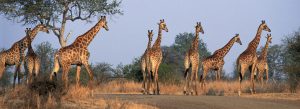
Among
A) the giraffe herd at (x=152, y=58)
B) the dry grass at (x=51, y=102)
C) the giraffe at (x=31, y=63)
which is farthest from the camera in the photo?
the giraffe at (x=31, y=63)

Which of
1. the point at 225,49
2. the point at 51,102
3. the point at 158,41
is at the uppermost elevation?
the point at 158,41

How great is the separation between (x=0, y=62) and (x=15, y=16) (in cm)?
1555

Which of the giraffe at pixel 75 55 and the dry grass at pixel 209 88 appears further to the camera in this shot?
the dry grass at pixel 209 88

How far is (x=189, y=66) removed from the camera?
2272cm

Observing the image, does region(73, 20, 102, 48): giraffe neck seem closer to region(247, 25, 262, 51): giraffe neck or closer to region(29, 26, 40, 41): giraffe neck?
region(29, 26, 40, 41): giraffe neck

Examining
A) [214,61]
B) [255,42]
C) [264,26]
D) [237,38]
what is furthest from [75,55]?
[264,26]

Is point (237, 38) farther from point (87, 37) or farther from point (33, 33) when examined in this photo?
point (33, 33)

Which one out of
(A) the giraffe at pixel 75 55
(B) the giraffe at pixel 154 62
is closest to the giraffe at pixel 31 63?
(A) the giraffe at pixel 75 55

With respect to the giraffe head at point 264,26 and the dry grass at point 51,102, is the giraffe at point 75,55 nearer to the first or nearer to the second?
the dry grass at point 51,102

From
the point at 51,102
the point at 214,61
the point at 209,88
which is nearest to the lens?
the point at 51,102

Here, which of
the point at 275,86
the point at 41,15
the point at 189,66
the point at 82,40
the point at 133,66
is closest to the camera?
the point at 82,40

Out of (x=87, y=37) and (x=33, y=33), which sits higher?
(x=33, y=33)

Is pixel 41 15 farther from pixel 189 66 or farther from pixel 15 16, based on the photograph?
pixel 189 66

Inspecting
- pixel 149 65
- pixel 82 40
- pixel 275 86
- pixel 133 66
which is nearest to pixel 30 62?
pixel 82 40
